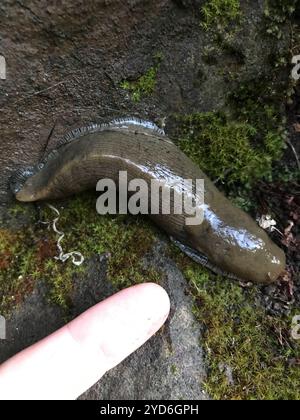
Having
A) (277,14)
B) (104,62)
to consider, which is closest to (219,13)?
(277,14)

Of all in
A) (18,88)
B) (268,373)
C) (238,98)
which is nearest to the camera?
(18,88)

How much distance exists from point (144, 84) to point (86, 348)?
188 cm

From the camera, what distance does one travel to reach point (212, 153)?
3.82m

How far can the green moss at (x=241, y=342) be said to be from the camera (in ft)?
11.1

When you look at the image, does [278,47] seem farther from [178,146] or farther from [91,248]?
[91,248]

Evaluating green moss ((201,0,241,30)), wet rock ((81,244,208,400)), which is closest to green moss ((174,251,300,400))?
wet rock ((81,244,208,400))

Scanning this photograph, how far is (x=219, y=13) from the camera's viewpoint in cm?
329

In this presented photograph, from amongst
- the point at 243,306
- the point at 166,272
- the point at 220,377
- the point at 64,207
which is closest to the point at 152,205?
the point at 166,272

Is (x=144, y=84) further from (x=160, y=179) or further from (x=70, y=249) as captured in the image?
(x=70, y=249)

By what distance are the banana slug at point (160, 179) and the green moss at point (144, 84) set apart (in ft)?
0.68

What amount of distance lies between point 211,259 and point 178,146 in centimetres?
92

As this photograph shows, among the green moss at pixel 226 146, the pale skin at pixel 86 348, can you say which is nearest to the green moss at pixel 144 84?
the green moss at pixel 226 146

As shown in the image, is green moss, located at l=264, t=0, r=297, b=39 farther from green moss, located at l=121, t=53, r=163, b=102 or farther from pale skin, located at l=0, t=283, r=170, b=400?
pale skin, located at l=0, t=283, r=170, b=400

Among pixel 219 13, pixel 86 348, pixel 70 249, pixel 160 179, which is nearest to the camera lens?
pixel 86 348
